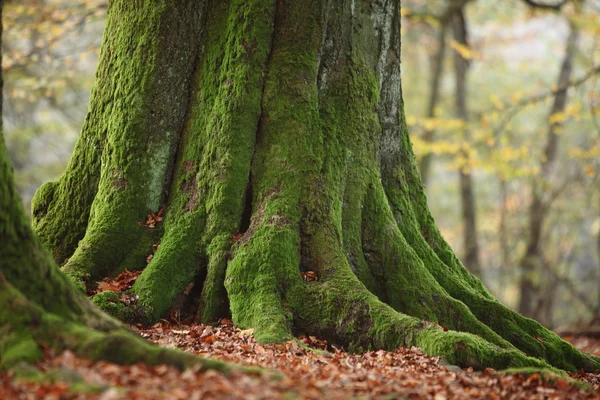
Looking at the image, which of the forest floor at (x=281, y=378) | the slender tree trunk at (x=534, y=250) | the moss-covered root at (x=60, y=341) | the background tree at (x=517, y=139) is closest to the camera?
the forest floor at (x=281, y=378)

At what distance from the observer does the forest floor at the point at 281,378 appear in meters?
3.19

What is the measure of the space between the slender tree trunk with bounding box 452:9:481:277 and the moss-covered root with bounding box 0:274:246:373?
44.9ft

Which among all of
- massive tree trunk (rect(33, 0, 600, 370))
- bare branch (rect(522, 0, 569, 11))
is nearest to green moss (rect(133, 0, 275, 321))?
massive tree trunk (rect(33, 0, 600, 370))

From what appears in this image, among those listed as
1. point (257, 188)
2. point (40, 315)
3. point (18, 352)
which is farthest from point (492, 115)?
point (18, 352)

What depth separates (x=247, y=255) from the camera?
18.7 ft

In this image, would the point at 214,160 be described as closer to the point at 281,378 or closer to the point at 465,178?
the point at 281,378

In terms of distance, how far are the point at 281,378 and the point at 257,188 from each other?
A: 2.66 m

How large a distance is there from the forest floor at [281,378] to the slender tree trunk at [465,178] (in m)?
11.4

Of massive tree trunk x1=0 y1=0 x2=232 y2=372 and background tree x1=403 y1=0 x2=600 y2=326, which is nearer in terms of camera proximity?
massive tree trunk x1=0 y1=0 x2=232 y2=372

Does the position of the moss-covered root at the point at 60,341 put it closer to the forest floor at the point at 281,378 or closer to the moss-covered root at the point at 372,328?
the forest floor at the point at 281,378

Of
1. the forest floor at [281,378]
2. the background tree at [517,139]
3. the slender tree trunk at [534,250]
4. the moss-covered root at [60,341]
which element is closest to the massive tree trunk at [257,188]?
the forest floor at [281,378]

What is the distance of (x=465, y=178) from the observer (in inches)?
722

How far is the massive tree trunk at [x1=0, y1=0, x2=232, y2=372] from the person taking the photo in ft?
11.6

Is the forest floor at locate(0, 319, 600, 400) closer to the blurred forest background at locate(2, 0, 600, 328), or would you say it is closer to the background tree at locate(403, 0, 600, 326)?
the blurred forest background at locate(2, 0, 600, 328)
